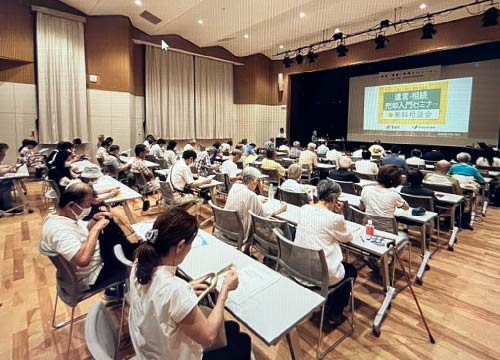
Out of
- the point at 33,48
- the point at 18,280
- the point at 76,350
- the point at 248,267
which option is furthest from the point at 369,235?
the point at 33,48

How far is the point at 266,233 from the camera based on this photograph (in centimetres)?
279

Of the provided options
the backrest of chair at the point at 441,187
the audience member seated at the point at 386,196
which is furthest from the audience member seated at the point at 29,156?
the backrest of chair at the point at 441,187

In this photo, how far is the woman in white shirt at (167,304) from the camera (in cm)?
115

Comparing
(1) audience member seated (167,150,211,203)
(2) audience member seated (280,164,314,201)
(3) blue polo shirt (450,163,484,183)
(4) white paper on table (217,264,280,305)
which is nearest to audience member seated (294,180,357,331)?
(4) white paper on table (217,264,280,305)

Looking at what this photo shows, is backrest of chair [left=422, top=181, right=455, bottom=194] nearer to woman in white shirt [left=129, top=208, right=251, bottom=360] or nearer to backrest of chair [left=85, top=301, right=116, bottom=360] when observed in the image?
woman in white shirt [left=129, top=208, right=251, bottom=360]

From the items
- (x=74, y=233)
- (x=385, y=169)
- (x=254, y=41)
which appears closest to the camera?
(x=74, y=233)

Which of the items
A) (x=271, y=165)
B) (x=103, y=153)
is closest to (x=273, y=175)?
(x=271, y=165)

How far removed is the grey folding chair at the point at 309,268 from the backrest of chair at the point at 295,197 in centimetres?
154

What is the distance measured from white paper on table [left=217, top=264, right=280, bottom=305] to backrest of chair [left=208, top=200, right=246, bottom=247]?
104 cm

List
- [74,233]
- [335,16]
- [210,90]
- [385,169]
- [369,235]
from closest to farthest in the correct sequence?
[74,233], [369,235], [385,169], [335,16], [210,90]

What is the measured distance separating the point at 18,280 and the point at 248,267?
2.95 metres

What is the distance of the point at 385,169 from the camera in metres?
3.29

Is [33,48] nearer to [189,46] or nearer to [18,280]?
[189,46]

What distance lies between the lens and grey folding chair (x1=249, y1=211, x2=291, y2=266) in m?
2.66
